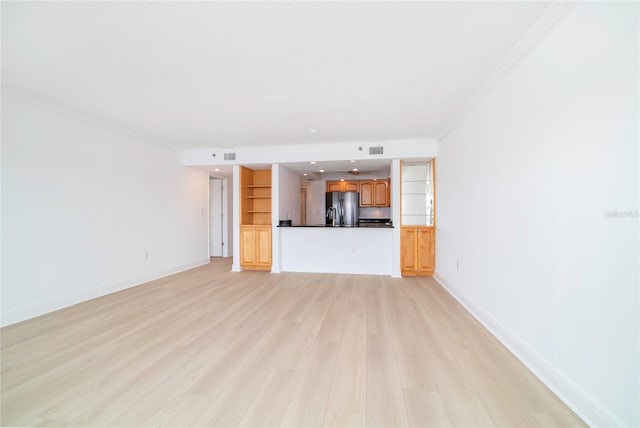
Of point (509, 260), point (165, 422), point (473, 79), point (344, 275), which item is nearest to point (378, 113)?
point (473, 79)

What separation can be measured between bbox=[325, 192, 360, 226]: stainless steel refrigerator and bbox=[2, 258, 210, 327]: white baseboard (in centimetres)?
413

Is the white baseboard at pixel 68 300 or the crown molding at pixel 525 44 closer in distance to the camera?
the crown molding at pixel 525 44

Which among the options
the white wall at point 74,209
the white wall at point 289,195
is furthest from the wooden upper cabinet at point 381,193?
the white wall at point 74,209

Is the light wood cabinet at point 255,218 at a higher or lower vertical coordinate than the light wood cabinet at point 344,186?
lower

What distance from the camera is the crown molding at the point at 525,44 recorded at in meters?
1.61

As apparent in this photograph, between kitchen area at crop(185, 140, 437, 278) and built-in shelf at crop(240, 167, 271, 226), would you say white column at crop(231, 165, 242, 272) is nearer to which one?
kitchen area at crop(185, 140, 437, 278)

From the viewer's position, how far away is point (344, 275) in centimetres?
502

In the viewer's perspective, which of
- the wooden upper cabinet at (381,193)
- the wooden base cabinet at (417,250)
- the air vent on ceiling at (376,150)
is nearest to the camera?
the air vent on ceiling at (376,150)

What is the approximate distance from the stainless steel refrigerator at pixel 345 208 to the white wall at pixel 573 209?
178 inches

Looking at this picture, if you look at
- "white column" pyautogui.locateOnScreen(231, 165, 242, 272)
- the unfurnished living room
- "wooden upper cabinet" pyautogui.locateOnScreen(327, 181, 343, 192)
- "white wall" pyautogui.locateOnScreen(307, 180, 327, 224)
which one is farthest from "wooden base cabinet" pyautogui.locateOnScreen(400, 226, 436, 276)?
"white wall" pyautogui.locateOnScreen(307, 180, 327, 224)

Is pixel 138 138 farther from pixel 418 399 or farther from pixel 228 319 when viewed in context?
pixel 418 399

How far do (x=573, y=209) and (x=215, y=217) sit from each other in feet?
23.9

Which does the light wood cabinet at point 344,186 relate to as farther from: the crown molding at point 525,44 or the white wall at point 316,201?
the crown molding at point 525,44

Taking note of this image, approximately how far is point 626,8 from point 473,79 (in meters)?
1.33
